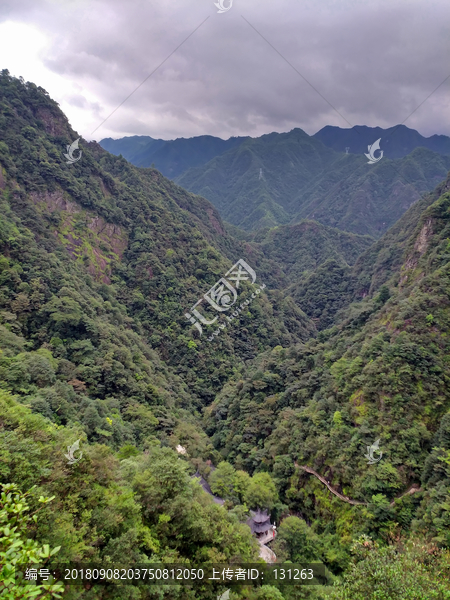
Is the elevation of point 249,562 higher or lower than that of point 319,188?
lower

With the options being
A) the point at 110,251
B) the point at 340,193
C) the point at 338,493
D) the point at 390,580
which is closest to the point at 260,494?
the point at 338,493

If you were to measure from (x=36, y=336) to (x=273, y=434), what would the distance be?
20042 mm

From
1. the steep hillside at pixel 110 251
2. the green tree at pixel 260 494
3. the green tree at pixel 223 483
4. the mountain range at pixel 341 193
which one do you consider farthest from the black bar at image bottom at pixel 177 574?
the mountain range at pixel 341 193

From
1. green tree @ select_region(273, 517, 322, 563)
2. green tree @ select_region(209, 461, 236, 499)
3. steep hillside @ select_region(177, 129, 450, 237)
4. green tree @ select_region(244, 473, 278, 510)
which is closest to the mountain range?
steep hillside @ select_region(177, 129, 450, 237)

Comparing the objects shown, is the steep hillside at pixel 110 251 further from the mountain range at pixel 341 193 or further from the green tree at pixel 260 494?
the mountain range at pixel 341 193

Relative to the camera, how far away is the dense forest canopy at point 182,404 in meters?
8.70

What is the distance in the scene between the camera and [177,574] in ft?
31.9

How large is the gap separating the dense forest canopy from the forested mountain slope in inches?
4.3

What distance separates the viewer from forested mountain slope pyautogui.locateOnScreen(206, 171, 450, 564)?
16.2m

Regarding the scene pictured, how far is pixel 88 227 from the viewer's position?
142 feet

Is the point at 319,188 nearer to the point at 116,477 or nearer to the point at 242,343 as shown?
the point at 242,343

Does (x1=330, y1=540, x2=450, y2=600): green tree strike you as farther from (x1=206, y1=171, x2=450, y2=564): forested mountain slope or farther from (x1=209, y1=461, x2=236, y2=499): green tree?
(x1=209, y1=461, x2=236, y2=499): green tree

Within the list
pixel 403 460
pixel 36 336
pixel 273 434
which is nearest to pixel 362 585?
pixel 403 460

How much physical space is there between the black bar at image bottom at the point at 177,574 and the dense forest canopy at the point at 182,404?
23 cm
